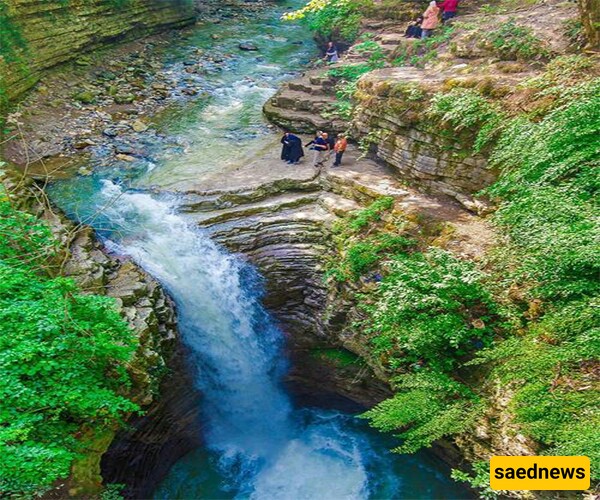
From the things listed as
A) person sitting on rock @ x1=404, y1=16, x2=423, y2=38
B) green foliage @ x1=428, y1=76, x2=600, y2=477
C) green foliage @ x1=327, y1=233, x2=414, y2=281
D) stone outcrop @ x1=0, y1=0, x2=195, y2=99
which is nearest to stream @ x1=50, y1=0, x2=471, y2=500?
green foliage @ x1=327, y1=233, x2=414, y2=281

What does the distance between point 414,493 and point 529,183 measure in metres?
6.26

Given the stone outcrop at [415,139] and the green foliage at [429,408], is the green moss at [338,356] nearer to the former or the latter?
the green foliage at [429,408]

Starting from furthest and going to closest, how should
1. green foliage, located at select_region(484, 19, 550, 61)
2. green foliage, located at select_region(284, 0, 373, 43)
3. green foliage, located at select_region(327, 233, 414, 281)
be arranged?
green foliage, located at select_region(284, 0, 373, 43), green foliage, located at select_region(484, 19, 550, 61), green foliage, located at select_region(327, 233, 414, 281)

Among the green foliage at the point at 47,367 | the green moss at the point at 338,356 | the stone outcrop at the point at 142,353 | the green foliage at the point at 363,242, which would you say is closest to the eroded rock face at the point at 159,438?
the stone outcrop at the point at 142,353

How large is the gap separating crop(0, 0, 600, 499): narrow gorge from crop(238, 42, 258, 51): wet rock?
6.50 meters

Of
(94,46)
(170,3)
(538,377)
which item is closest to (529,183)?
(538,377)

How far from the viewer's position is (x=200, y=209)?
10539 millimetres

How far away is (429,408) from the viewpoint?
657 centimetres

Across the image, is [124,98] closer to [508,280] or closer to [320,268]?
[320,268]

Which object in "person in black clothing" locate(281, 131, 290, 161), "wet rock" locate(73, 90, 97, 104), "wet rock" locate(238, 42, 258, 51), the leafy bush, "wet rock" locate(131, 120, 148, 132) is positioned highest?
"wet rock" locate(238, 42, 258, 51)

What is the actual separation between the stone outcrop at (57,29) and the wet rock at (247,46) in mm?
4132

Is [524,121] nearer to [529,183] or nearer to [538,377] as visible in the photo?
[529,183]

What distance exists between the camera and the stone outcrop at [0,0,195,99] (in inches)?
535

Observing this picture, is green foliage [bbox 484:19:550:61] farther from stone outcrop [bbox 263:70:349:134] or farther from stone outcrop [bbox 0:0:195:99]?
stone outcrop [bbox 0:0:195:99]
